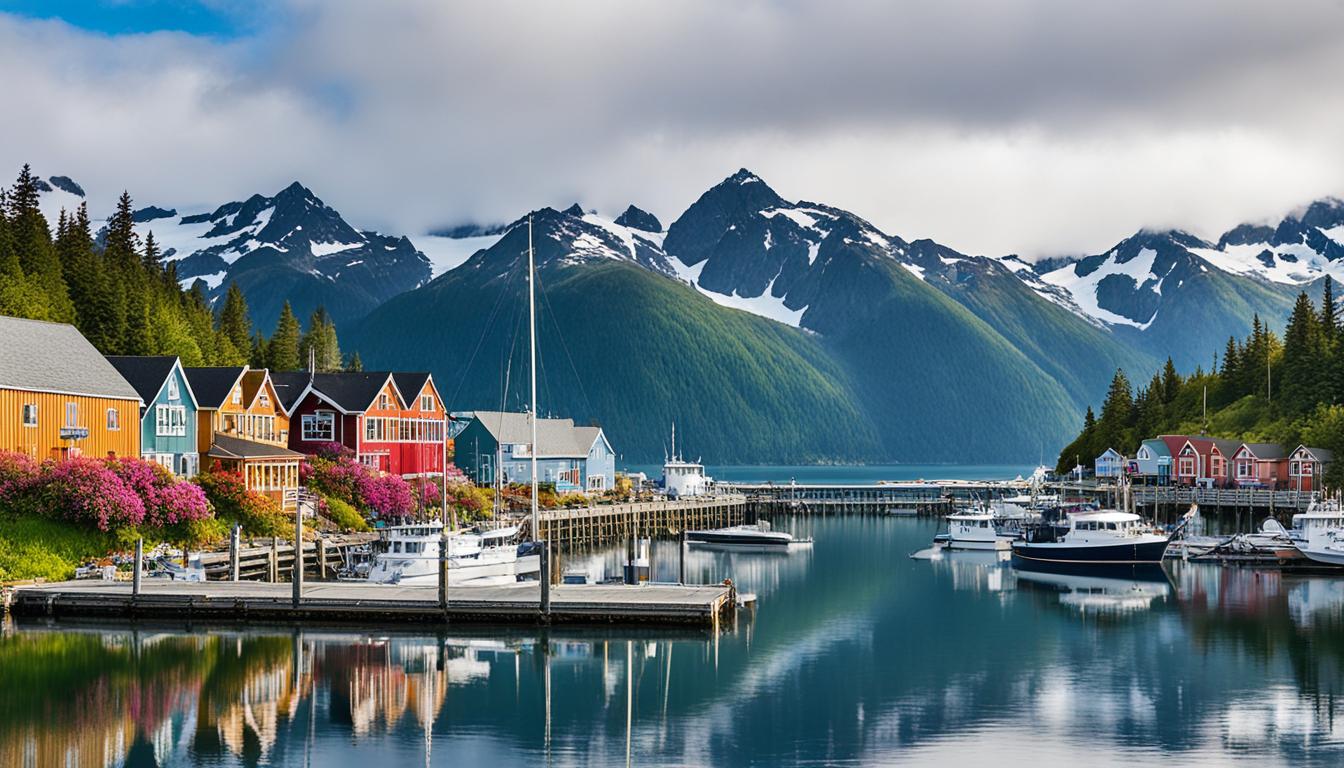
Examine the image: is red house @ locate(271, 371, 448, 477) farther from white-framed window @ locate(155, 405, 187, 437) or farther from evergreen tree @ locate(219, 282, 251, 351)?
evergreen tree @ locate(219, 282, 251, 351)

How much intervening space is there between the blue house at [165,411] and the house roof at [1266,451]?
260ft

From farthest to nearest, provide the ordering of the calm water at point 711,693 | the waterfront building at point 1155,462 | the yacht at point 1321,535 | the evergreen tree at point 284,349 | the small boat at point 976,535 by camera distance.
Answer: the waterfront building at point 1155,462 < the evergreen tree at point 284,349 < the small boat at point 976,535 < the yacht at point 1321,535 < the calm water at point 711,693

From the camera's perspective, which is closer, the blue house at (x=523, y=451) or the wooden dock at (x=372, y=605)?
the wooden dock at (x=372, y=605)

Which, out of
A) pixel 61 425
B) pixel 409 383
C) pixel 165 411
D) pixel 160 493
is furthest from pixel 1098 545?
pixel 61 425

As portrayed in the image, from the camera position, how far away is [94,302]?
91625 mm

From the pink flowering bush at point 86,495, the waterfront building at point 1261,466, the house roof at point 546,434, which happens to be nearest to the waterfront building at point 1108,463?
the waterfront building at point 1261,466

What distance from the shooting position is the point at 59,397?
63.8 meters

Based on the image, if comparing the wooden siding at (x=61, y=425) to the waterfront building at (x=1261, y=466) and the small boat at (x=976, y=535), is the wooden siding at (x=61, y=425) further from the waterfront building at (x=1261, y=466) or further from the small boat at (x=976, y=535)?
the waterfront building at (x=1261, y=466)

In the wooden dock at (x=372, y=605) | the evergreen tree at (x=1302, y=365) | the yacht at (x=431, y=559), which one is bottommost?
the wooden dock at (x=372, y=605)

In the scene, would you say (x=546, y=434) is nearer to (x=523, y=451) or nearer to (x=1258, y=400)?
(x=523, y=451)

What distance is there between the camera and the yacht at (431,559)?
59.2 m

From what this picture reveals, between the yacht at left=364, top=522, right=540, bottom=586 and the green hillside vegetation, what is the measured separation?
61.9 m

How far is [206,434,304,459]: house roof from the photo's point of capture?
235ft

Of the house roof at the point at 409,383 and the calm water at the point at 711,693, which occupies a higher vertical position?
the house roof at the point at 409,383
